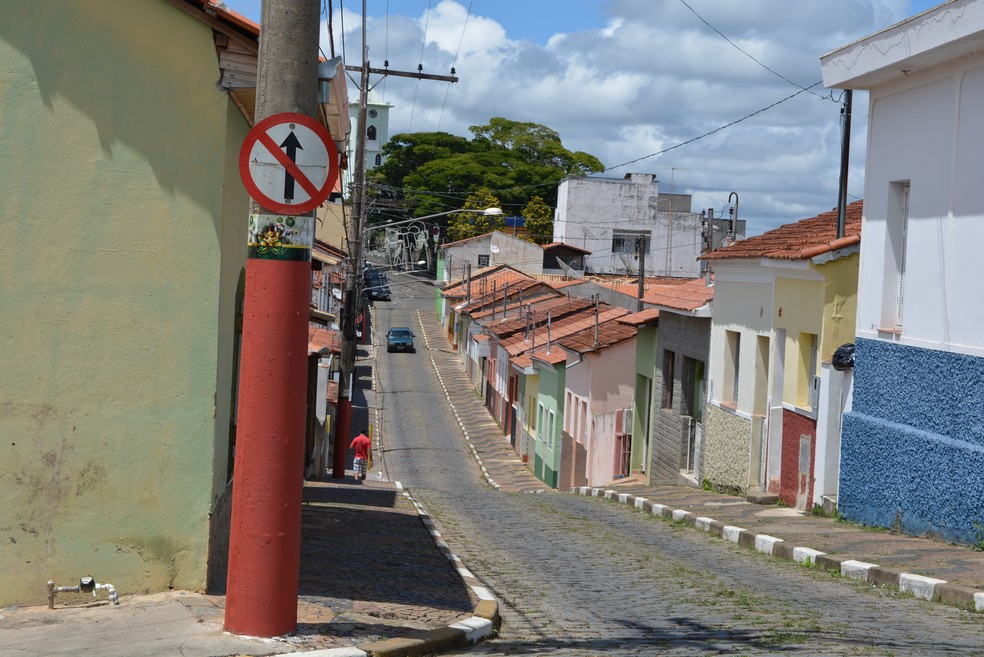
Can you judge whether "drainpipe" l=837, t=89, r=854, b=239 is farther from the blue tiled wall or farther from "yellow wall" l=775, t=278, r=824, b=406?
the blue tiled wall

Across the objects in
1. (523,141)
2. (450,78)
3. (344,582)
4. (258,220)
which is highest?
(523,141)

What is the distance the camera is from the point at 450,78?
29.0 metres

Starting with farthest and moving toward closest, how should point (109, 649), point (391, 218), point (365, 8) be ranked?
point (391, 218) < point (365, 8) < point (109, 649)

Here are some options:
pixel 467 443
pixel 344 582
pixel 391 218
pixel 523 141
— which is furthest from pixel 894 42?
pixel 523 141

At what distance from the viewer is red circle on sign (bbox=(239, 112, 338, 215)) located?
584cm

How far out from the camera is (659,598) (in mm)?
8961

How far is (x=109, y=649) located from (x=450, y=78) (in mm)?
24522

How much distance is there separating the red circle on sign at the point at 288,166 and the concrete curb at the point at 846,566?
5.71 m

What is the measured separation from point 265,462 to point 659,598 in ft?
13.6

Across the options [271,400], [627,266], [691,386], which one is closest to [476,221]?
[627,266]

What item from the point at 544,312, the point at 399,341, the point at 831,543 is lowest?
the point at 831,543

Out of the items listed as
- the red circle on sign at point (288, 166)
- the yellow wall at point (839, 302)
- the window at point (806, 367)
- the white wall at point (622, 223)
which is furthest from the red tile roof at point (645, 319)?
the white wall at point (622, 223)

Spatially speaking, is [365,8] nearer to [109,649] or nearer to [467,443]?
[467,443]

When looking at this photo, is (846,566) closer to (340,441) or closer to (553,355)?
(340,441)
